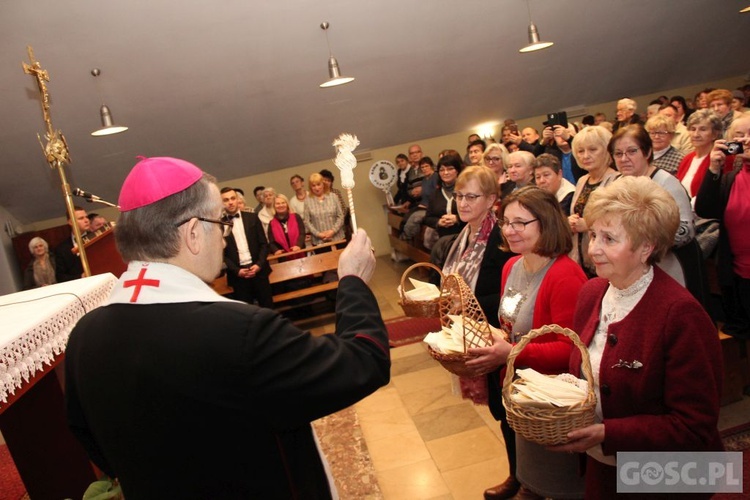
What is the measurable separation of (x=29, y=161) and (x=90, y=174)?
0.85 m

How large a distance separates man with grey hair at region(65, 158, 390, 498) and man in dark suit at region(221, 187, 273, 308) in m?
5.20

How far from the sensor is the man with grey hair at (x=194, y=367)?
4.02 ft

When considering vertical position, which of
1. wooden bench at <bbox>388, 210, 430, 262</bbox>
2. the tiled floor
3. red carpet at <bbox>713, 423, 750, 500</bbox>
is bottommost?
the tiled floor

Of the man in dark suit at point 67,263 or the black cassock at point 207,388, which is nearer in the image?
the black cassock at point 207,388

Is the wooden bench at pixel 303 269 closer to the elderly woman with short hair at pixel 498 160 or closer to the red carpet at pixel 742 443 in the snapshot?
the elderly woman with short hair at pixel 498 160

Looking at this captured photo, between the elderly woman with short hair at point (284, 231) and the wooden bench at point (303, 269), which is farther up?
the elderly woman with short hair at point (284, 231)

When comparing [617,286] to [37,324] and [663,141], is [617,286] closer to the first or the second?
[37,324]

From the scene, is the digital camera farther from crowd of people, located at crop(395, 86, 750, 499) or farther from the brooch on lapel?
the brooch on lapel

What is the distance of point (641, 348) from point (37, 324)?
235 cm

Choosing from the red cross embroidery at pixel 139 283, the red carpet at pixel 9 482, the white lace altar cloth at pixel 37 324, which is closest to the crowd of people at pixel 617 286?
the red cross embroidery at pixel 139 283

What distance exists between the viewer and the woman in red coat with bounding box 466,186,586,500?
2.18 metres

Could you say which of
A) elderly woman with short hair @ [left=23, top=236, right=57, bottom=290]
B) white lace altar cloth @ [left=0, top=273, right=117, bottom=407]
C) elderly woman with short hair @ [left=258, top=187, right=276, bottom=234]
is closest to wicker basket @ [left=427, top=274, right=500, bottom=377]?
white lace altar cloth @ [left=0, top=273, right=117, bottom=407]

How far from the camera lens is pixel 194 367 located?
1215 millimetres

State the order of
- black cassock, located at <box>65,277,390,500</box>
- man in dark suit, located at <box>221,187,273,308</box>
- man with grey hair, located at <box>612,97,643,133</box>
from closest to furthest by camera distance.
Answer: black cassock, located at <box>65,277,390,500</box>
man with grey hair, located at <box>612,97,643,133</box>
man in dark suit, located at <box>221,187,273,308</box>
